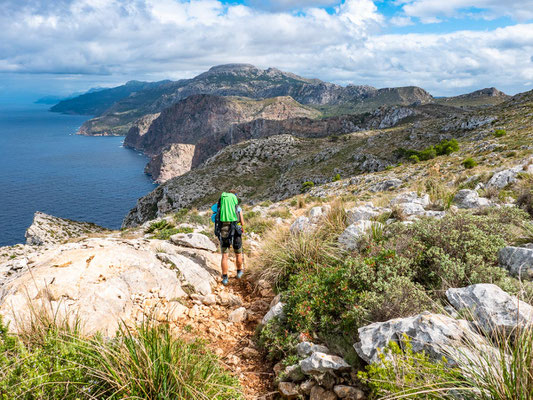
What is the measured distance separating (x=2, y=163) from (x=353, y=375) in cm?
19271

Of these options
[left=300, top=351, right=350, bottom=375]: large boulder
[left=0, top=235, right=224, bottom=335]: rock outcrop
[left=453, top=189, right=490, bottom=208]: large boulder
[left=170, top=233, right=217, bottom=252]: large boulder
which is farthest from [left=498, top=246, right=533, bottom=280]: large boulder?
[left=170, top=233, right=217, bottom=252]: large boulder

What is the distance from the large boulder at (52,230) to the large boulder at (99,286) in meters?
15.2

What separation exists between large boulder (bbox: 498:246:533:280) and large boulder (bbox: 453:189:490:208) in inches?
148

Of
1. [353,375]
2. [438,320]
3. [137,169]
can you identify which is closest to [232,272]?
[353,375]

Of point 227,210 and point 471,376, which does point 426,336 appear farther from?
point 227,210

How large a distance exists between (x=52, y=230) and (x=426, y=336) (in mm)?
27105

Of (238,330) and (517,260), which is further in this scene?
(238,330)

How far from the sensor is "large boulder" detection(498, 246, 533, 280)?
3.75m

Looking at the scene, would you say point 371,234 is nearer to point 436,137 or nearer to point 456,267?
point 456,267

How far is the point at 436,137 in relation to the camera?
44000mm

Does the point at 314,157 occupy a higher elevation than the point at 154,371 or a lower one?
lower

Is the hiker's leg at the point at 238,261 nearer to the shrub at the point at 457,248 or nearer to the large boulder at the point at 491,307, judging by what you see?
the shrub at the point at 457,248

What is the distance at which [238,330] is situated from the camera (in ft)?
17.0

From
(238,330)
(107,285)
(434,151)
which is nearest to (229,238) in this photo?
(238,330)
